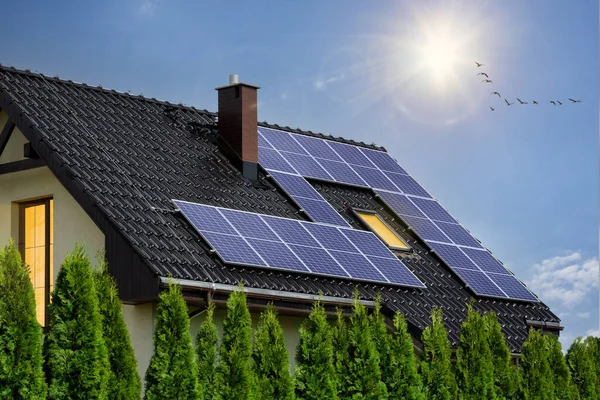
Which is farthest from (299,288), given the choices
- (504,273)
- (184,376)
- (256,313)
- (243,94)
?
(504,273)

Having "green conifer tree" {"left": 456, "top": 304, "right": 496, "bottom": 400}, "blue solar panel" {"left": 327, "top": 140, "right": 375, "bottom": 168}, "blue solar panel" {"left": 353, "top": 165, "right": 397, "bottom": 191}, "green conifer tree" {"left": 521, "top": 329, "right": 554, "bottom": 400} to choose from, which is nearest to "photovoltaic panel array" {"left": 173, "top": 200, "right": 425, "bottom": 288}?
"green conifer tree" {"left": 456, "top": 304, "right": 496, "bottom": 400}

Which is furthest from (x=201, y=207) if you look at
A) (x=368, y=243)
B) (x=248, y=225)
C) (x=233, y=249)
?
(x=368, y=243)

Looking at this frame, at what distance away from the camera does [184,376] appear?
672 inches

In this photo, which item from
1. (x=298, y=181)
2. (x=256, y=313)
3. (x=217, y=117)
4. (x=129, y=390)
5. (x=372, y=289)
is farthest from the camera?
(x=217, y=117)

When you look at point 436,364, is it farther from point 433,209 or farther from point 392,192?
point 433,209

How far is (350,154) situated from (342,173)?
1682 millimetres

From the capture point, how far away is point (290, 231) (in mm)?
22609

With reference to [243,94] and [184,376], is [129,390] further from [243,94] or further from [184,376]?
[243,94]

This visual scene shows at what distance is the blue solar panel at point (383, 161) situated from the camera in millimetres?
29219

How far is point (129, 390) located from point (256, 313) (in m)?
4.29

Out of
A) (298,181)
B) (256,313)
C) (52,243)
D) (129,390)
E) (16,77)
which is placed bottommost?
(129,390)

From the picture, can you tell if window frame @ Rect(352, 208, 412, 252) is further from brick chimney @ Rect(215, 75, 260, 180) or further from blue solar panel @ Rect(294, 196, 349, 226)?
brick chimney @ Rect(215, 75, 260, 180)

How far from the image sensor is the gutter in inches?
744

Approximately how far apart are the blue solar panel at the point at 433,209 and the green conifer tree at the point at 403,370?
26.3 feet
